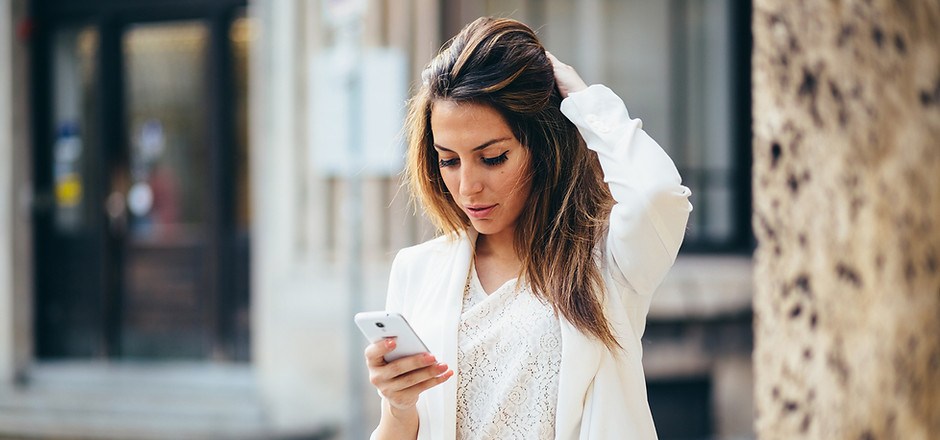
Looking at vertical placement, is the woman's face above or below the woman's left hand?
below

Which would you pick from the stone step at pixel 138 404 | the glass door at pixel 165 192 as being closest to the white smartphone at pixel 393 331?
the stone step at pixel 138 404

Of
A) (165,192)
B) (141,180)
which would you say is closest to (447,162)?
(165,192)

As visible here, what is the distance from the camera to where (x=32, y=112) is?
747 cm

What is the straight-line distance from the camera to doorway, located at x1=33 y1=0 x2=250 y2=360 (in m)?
7.19

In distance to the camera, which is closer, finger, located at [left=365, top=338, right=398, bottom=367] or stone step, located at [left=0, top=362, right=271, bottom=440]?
finger, located at [left=365, top=338, right=398, bottom=367]

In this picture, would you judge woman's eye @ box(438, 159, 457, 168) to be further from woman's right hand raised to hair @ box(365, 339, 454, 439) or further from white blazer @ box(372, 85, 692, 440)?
woman's right hand raised to hair @ box(365, 339, 454, 439)

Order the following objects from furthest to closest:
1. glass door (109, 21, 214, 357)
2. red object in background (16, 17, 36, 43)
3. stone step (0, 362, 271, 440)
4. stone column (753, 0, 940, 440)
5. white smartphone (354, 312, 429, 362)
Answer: red object in background (16, 17, 36, 43), glass door (109, 21, 214, 357), stone step (0, 362, 271, 440), white smartphone (354, 312, 429, 362), stone column (753, 0, 940, 440)

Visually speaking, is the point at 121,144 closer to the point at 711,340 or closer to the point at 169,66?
the point at 169,66

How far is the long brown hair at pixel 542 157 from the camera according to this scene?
6.15 ft

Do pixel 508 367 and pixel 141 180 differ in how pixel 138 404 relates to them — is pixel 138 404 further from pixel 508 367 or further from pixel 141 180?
pixel 508 367

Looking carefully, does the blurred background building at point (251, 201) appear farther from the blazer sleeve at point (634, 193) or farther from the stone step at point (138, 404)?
the blazer sleeve at point (634, 193)

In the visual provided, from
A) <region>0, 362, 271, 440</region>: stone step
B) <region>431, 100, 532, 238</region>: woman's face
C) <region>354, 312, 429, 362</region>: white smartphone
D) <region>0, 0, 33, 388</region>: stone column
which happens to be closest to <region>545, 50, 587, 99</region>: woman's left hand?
<region>431, 100, 532, 238</region>: woman's face

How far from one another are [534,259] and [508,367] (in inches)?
8.5

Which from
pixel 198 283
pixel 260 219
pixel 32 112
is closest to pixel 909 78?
pixel 260 219
